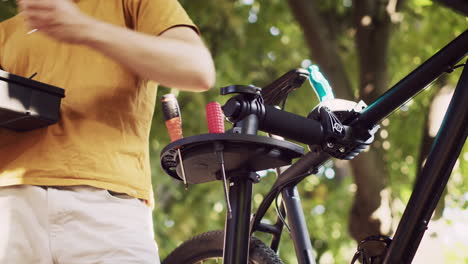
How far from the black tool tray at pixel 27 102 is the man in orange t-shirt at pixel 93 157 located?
0.05 meters

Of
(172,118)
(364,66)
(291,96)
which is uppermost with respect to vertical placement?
(291,96)

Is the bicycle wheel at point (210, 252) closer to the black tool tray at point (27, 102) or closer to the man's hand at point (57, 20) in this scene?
the black tool tray at point (27, 102)

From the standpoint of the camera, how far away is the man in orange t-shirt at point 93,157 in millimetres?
1157

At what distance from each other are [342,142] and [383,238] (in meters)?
0.21

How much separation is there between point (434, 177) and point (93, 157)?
0.64 meters

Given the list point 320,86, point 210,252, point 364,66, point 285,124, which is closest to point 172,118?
point 285,124

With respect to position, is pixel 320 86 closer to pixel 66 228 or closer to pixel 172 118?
pixel 172 118

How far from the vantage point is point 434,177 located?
119 centimetres

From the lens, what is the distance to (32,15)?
1.02 m

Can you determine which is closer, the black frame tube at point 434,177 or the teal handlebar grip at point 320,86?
the black frame tube at point 434,177

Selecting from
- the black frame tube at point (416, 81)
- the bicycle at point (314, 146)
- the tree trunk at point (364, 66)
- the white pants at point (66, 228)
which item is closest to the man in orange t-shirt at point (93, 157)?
the white pants at point (66, 228)

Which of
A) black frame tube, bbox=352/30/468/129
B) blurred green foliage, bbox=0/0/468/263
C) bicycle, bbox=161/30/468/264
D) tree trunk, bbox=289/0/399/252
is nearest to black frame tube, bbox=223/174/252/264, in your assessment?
bicycle, bbox=161/30/468/264

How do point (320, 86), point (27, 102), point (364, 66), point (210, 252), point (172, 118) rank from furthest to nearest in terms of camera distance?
point (364, 66) < point (210, 252) < point (320, 86) < point (172, 118) < point (27, 102)

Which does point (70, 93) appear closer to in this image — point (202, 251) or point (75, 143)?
point (75, 143)
